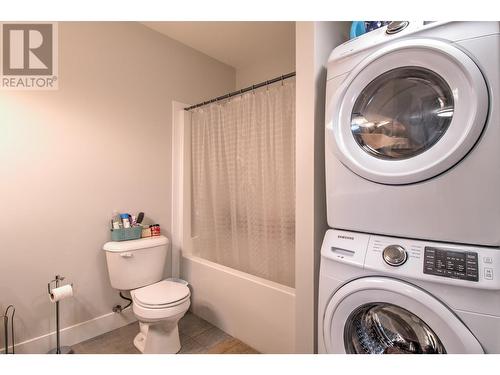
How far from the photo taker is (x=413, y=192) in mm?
855

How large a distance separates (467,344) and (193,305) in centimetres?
188

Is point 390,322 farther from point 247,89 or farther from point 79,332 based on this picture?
point 79,332

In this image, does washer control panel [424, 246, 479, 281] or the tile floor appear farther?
the tile floor

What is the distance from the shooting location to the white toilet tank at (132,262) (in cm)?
171

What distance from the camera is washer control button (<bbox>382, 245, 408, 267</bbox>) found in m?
0.84

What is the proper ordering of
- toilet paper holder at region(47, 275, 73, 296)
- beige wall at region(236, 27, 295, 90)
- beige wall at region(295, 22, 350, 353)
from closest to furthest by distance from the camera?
1. beige wall at region(295, 22, 350, 353)
2. toilet paper holder at region(47, 275, 73, 296)
3. beige wall at region(236, 27, 295, 90)

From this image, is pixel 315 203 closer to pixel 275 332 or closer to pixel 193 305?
pixel 275 332

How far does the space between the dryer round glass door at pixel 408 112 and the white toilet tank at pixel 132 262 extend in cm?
150

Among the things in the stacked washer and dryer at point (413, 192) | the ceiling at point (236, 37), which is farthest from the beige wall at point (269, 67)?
the stacked washer and dryer at point (413, 192)

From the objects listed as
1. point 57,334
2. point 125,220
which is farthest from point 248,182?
point 57,334

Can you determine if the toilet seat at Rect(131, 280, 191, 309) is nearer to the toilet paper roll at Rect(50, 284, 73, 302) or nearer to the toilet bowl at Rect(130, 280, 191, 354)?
the toilet bowl at Rect(130, 280, 191, 354)

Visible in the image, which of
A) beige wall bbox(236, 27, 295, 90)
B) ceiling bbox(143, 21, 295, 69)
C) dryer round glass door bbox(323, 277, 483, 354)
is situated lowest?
dryer round glass door bbox(323, 277, 483, 354)

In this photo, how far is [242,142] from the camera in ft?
6.00

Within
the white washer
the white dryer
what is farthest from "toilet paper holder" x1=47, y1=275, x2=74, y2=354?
the white washer
